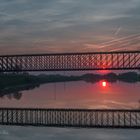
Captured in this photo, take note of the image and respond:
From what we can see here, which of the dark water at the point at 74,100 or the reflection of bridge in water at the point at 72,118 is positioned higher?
the reflection of bridge in water at the point at 72,118

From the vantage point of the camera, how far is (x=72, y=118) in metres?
44.2

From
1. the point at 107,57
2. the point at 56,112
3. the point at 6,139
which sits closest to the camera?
the point at 6,139

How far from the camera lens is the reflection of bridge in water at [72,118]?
124ft

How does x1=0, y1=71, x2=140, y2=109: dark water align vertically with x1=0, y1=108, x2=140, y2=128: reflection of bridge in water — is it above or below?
below

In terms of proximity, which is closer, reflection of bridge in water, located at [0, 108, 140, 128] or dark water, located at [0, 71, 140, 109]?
reflection of bridge in water, located at [0, 108, 140, 128]

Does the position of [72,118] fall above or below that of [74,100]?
above

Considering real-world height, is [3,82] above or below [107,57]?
below

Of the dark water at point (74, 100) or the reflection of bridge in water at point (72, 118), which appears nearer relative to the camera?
the reflection of bridge in water at point (72, 118)

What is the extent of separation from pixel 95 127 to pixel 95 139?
22.1 feet

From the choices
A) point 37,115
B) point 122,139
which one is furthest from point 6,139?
point 37,115

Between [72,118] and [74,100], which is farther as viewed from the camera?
[74,100]

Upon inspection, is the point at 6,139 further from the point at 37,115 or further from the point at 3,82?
the point at 3,82

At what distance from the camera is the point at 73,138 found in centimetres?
2950

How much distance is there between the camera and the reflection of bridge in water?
124 ft
